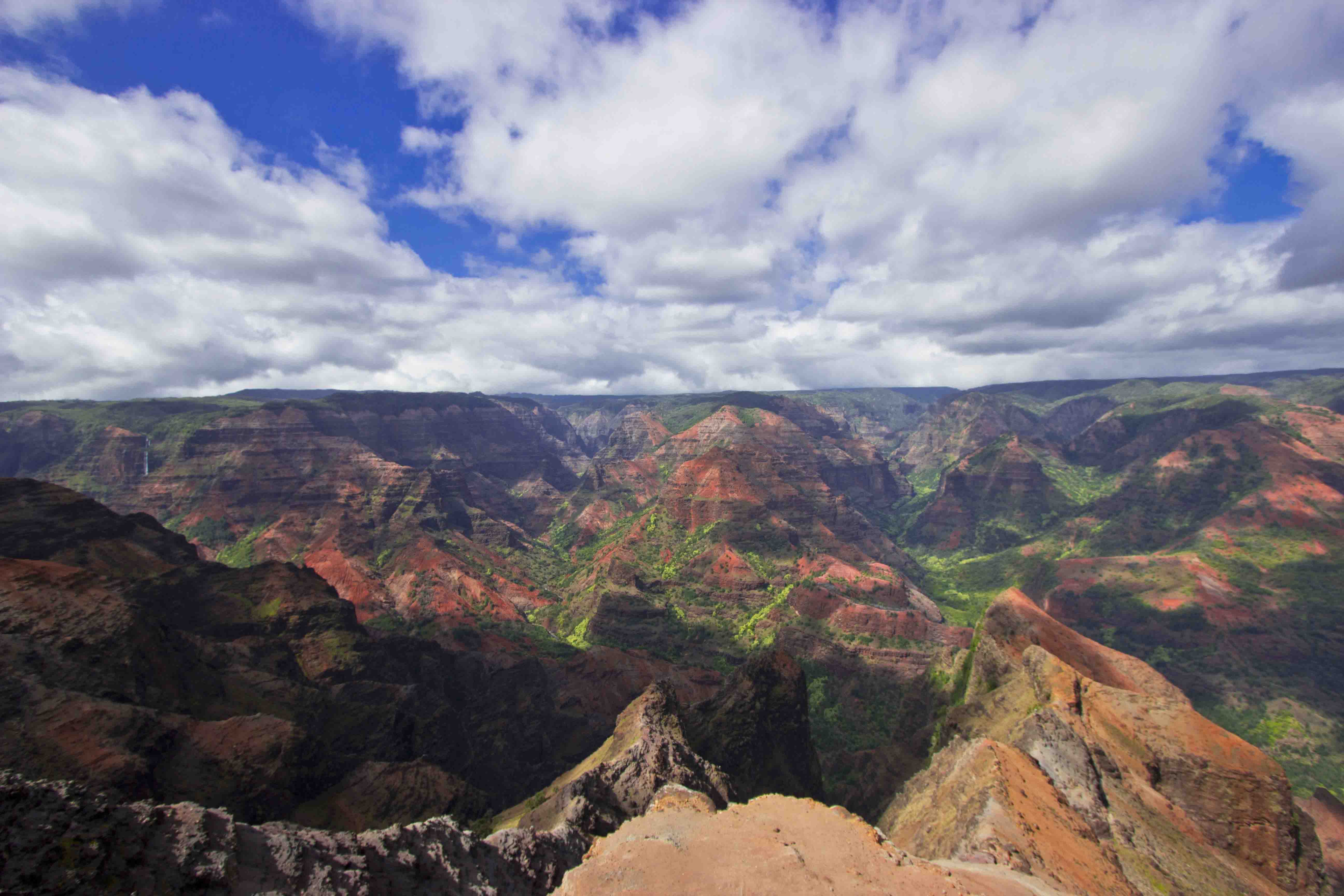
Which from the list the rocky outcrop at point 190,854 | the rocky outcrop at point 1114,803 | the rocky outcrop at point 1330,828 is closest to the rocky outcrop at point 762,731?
the rocky outcrop at point 1114,803

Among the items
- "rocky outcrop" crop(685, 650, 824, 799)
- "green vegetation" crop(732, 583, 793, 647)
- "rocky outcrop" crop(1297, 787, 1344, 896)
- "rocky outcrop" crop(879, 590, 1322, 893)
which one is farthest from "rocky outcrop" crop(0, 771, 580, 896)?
"green vegetation" crop(732, 583, 793, 647)

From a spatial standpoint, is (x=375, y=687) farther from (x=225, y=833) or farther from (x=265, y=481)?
(x=265, y=481)

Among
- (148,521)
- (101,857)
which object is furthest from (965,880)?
(148,521)

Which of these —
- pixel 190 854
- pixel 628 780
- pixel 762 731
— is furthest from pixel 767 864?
pixel 762 731

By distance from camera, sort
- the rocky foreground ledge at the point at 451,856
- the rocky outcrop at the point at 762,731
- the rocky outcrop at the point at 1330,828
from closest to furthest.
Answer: the rocky foreground ledge at the point at 451,856, the rocky outcrop at the point at 762,731, the rocky outcrop at the point at 1330,828

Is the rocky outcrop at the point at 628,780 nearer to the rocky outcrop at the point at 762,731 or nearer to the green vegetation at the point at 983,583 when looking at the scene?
the rocky outcrop at the point at 762,731

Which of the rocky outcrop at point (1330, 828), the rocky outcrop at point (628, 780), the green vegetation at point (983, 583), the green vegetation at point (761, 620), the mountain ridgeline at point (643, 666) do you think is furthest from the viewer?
the green vegetation at point (983, 583)

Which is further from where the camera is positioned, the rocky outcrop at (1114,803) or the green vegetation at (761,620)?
the green vegetation at (761,620)

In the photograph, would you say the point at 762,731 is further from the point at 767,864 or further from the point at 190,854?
the point at 190,854
